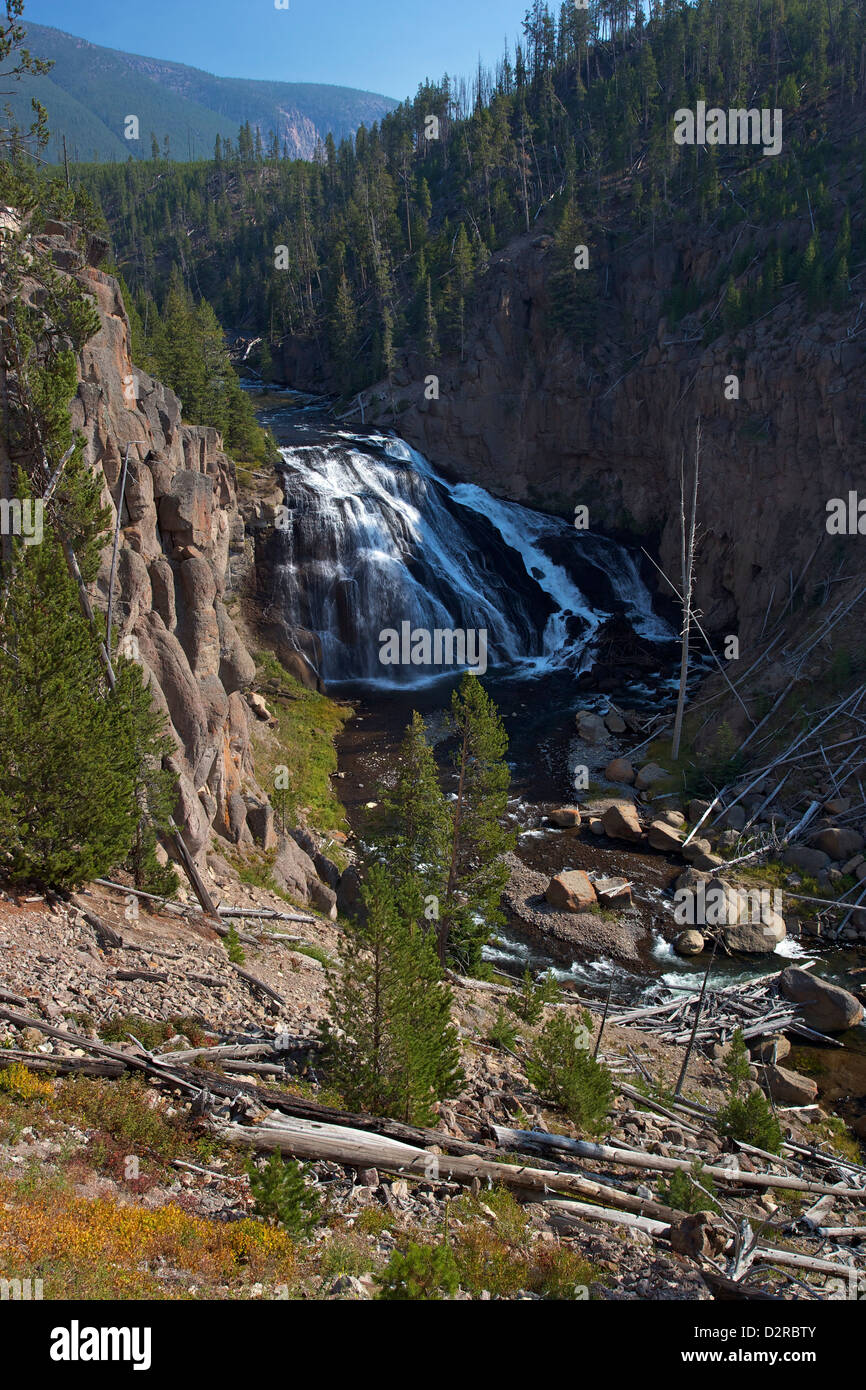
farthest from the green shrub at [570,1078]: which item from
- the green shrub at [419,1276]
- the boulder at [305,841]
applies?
the boulder at [305,841]

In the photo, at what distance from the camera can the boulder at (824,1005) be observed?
68.1ft

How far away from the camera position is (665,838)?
2947 centimetres

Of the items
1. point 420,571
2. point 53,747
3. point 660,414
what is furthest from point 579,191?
point 53,747

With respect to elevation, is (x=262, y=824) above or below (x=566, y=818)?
above

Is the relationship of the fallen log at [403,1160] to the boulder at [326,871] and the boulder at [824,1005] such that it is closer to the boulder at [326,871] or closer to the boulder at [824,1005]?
the boulder at [824,1005]

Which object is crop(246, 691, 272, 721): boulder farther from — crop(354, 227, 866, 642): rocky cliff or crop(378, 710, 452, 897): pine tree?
crop(354, 227, 866, 642): rocky cliff

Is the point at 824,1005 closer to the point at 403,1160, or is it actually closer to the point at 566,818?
the point at 566,818

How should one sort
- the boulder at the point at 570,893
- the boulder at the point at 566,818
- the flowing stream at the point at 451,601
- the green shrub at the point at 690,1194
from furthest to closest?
the flowing stream at the point at 451,601 < the boulder at the point at 566,818 < the boulder at the point at 570,893 < the green shrub at the point at 690,1194

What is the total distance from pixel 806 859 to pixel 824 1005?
25.3ft

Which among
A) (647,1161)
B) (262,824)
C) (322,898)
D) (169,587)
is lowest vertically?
(647,1161)

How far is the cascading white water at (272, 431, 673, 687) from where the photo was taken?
45.0 m

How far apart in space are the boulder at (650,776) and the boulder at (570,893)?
788cm

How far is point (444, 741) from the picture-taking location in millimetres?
37188
